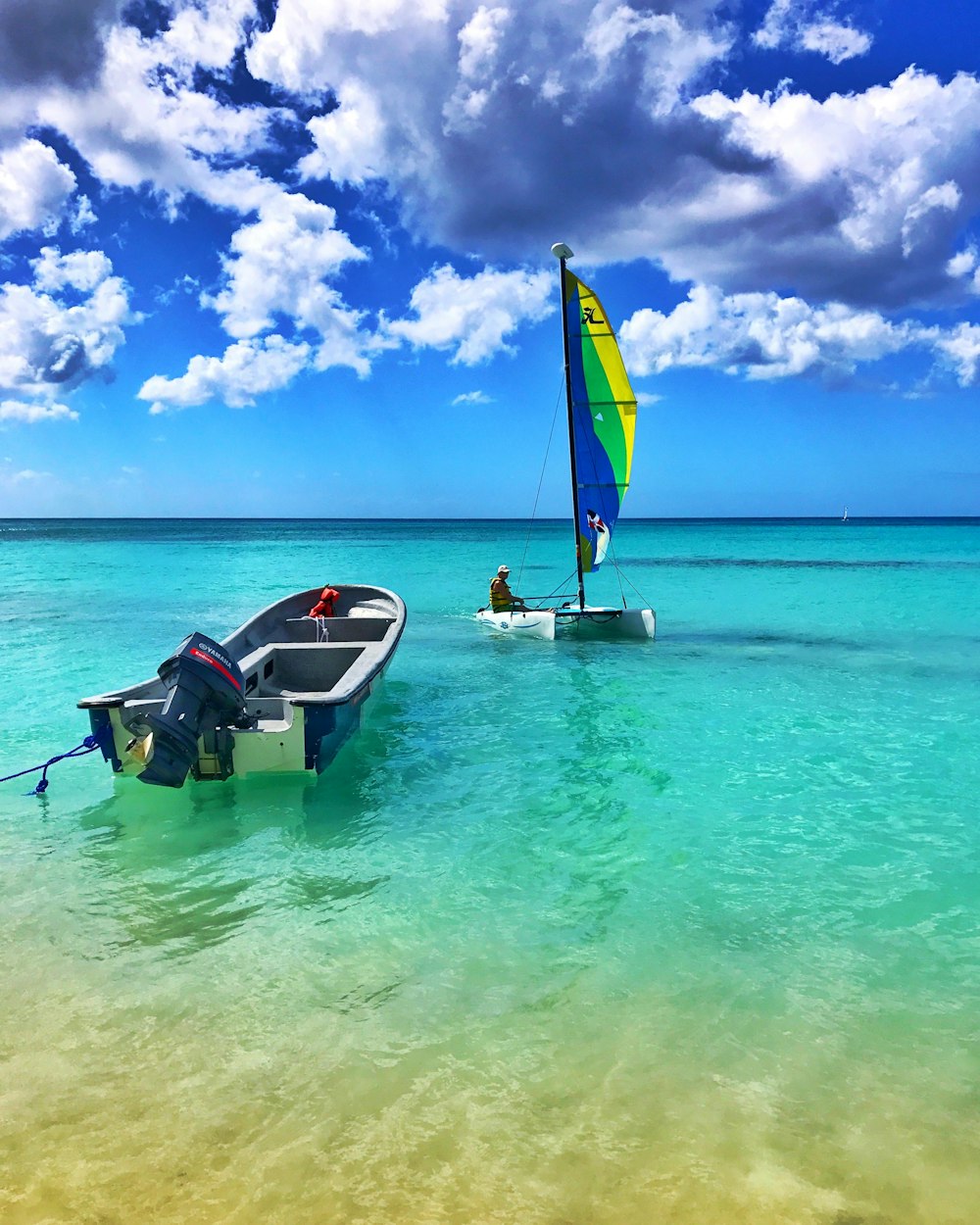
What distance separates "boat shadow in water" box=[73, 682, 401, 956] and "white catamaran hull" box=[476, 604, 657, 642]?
340 inches

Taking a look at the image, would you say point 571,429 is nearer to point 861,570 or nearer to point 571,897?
point 571,897

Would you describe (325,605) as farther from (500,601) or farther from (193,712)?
(193,712)

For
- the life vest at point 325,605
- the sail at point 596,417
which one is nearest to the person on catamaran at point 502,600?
the sail at point 596,417

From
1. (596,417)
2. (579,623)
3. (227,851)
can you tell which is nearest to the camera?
(227,851)

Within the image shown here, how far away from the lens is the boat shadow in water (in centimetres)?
605

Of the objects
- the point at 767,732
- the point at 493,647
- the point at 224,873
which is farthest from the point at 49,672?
the point at 767,732

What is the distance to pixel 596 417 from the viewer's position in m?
18.0

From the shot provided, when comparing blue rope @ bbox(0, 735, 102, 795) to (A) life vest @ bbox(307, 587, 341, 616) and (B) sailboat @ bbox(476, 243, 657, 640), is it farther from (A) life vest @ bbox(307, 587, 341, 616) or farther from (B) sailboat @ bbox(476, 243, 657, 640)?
(B) sailboat @ bbox(476, 243, 657, 640)

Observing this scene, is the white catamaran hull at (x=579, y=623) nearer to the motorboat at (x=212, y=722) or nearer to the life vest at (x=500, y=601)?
the life vest at (x=500, y=601)

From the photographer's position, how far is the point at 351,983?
5.18 m

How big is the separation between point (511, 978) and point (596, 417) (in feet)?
47.1

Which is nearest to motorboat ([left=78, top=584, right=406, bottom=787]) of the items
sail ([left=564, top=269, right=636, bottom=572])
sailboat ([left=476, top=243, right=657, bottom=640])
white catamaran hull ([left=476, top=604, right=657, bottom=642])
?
white catamaran hull ([left=476, top=604, right=657, bottom=642])

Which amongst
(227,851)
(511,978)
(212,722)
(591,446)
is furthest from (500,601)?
(511,978)

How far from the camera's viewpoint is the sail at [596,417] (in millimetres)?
17359
